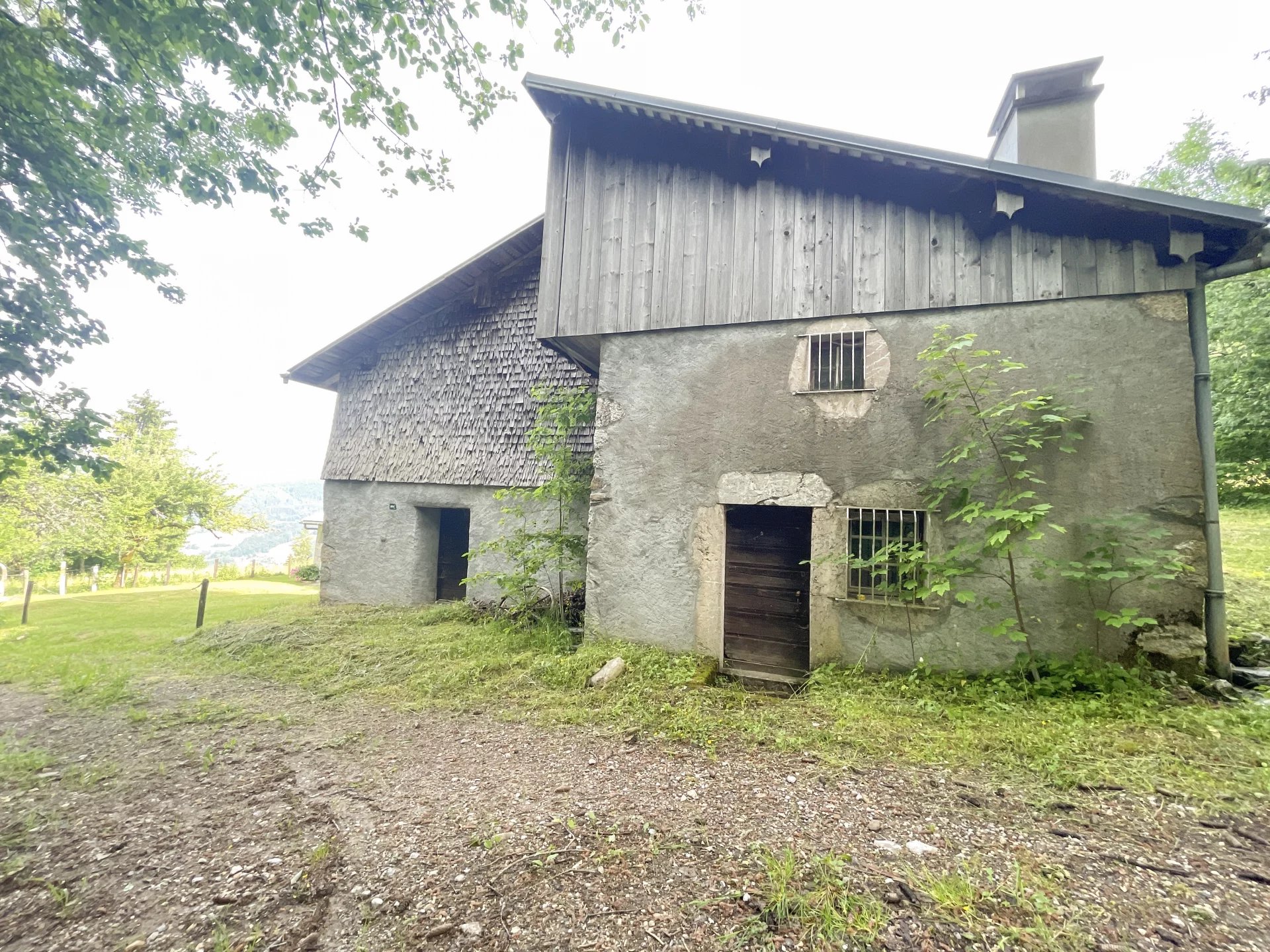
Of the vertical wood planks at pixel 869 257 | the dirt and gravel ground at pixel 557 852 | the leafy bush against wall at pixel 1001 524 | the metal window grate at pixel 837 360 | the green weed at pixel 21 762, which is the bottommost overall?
the green weed at pixel 21 762

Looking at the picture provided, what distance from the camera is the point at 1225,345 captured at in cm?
1316

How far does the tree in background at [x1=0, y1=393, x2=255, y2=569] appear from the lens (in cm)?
1823

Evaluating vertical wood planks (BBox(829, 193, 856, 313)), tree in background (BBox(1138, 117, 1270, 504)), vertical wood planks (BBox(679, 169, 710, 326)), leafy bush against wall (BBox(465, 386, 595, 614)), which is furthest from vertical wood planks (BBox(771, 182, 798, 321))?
tree in background (BBox(1138, 117, 1270, 504))

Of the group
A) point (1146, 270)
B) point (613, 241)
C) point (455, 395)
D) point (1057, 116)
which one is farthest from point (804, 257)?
point (455, 395)

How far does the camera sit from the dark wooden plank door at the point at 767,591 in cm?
603

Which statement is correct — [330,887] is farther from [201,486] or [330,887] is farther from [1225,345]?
[201,486]

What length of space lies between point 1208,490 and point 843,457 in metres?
3.12

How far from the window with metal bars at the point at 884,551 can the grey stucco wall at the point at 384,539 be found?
7.20 m

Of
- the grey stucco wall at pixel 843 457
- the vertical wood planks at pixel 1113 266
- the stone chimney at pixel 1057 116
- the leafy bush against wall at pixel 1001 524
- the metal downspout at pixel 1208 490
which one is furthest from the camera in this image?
the stone chimney at pixel 1057 116

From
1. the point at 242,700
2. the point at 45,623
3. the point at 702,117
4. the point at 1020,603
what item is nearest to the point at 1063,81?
the point at 702,117

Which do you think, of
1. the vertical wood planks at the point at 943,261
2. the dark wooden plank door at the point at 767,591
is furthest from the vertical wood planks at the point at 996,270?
the dark wooden plank door at the point at 767,591

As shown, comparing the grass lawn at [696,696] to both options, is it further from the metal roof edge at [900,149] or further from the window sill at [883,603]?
the metal roof edge at [900,149]

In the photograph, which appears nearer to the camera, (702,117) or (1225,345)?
(702,117)

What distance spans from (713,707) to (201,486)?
29811mm
